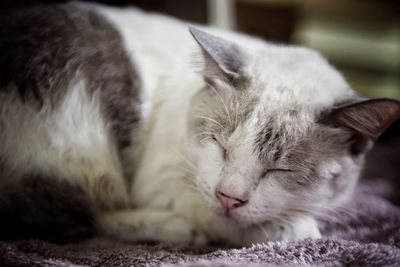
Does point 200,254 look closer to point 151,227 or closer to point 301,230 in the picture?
point 151,227

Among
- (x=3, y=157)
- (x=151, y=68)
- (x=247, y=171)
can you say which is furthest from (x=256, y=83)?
(x=3, y=157)

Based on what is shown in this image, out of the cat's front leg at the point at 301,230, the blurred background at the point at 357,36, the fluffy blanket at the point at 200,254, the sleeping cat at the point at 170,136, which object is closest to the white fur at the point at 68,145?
the sleeping cat at the point at 170,136

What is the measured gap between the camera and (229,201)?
3.80ft

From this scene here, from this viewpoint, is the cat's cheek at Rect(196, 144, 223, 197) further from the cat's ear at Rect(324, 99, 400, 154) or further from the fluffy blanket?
the cat's ear at Rect(324, 99, 400, 154)

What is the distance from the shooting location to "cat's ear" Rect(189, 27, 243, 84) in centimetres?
122

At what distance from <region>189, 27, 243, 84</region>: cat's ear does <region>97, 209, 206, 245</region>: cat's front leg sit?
44 cm

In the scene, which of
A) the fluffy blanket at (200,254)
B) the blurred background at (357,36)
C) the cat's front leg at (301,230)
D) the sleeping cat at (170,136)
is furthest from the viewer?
the blurred background at (357,36)

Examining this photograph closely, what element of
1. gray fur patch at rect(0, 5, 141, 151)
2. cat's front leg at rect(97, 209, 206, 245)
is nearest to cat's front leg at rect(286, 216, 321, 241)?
cat's front leg at rect(97, 209, 206, 245)

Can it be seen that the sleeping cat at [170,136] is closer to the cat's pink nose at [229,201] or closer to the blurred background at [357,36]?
the cat's pink nose at [229,201]

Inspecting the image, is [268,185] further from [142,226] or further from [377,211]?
[377,211]

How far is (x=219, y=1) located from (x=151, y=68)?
2.87ft

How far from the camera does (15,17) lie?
4.57ft

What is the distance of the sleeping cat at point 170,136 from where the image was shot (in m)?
1.19

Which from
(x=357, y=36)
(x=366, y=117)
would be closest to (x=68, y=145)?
(x=366, y=117)
